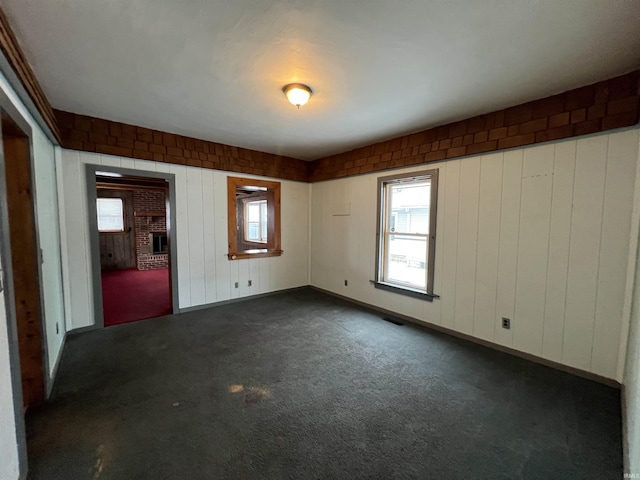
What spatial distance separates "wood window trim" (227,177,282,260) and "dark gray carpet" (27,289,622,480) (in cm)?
179

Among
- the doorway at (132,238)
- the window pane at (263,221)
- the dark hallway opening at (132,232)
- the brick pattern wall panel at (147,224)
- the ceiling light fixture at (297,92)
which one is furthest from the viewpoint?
the brick pattern wall panel at (147,224)

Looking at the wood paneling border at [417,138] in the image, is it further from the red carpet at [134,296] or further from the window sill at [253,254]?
the red carpet at [134,296]

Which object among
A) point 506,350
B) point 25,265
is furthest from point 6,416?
point 506,350

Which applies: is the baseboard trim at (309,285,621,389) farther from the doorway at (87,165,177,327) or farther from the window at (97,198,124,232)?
the window at (97,198,124,232)

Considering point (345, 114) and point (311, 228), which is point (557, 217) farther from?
point (311, 228)

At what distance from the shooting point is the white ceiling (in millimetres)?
1564

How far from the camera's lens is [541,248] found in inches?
106

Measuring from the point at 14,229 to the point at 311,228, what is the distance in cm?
419

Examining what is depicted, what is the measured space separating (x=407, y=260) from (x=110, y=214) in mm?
8089

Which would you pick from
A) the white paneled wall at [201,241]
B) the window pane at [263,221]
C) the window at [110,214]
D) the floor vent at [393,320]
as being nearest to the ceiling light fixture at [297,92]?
the white paneled wall at [201,241]

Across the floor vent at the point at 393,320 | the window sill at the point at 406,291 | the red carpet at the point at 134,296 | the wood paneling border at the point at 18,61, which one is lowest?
the floor vent at the point at 393,320

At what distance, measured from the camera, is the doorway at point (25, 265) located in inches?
77.9

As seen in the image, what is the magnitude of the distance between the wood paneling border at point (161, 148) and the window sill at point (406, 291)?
2.68 metres

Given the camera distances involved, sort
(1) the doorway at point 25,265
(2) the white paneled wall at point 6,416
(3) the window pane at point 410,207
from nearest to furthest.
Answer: (2) the white paneled wall at point 6,416 → (1) the doorway at point 25,265 → (3) the window pane at point 410,207
